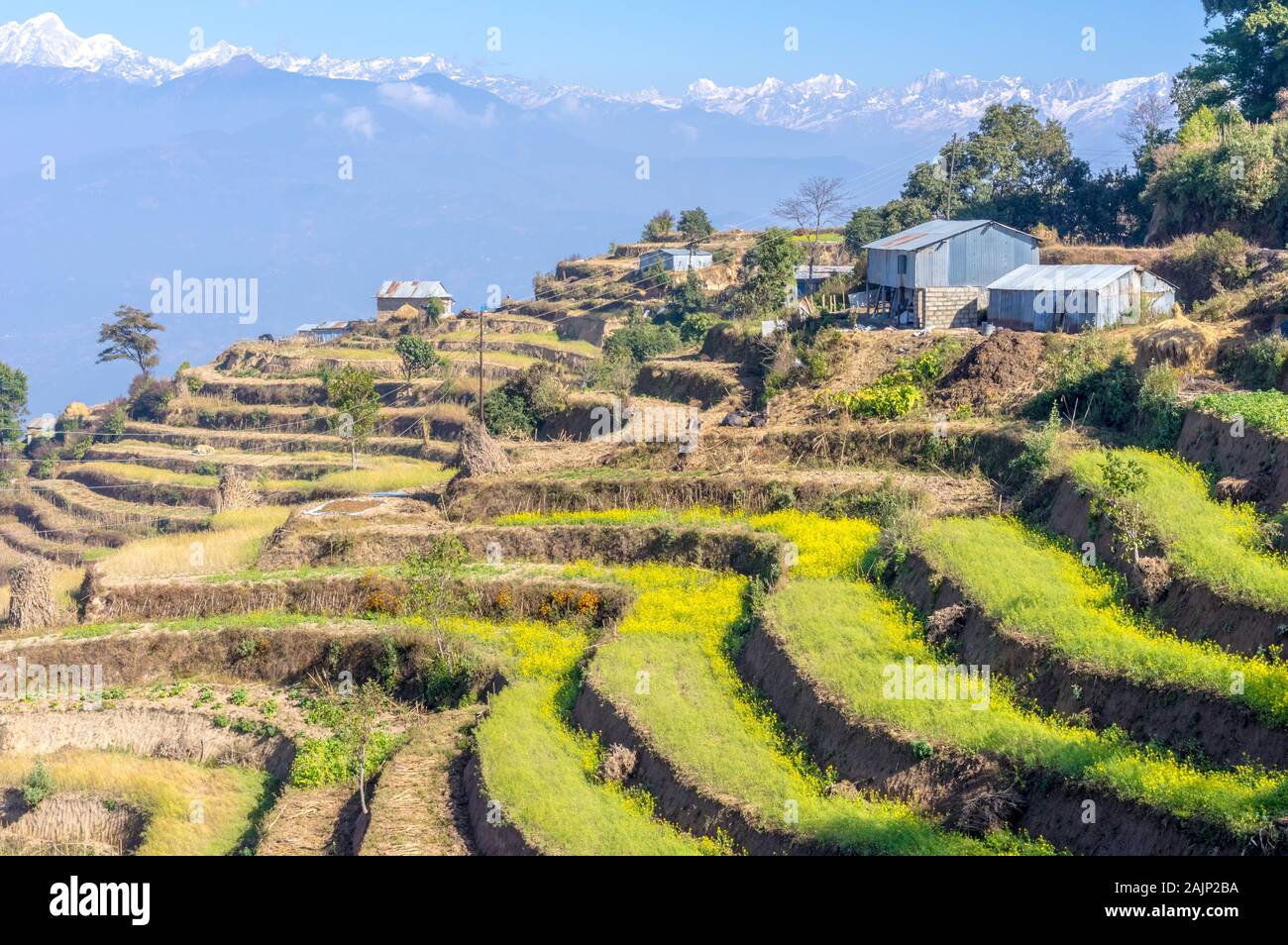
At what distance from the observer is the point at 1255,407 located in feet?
95.7

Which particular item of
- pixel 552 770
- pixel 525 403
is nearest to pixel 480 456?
pixel 525 403

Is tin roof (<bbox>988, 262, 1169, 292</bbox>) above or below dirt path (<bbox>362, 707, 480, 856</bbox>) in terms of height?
above

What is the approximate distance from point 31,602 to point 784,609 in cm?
2408

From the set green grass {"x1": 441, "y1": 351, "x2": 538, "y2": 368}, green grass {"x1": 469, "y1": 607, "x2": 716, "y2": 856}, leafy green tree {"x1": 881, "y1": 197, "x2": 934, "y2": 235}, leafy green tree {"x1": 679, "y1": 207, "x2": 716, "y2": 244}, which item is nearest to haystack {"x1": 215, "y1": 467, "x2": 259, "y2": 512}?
green grass {"x1": 469, "y1": 607, "x2": 716, "y2": 856}

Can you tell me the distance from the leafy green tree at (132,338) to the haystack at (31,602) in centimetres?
8254

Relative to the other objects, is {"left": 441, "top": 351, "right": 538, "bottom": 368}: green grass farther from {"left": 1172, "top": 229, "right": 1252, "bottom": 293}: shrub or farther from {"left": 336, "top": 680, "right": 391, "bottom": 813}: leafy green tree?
{"left": 336, "top": 680, "right": 391, "bottom": 813}: leafy green tree

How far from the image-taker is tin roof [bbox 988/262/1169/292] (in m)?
41.8

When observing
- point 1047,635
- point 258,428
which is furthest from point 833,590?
point 258,428

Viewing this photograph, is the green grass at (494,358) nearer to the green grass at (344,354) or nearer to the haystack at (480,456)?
the green grass at (344,354)

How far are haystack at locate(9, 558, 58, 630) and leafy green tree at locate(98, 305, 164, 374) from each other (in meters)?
82.5

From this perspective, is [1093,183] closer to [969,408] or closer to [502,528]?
[969,408]

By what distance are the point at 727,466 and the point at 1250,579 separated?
19.5m

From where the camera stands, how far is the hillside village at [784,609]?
70.0 feet

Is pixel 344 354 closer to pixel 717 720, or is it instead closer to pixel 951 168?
pixel 951 168
